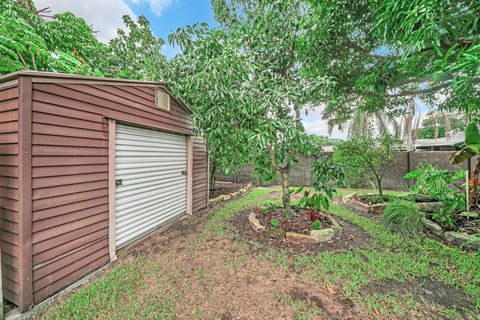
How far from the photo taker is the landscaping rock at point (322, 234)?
9.75 feet

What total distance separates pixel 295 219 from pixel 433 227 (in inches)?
90.7

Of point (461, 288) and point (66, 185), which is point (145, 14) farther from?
point (461, 288)

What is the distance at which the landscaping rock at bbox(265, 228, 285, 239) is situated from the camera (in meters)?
3.14

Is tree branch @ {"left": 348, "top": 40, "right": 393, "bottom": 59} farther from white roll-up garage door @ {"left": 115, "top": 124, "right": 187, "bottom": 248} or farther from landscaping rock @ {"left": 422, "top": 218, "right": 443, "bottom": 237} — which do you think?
white roll-up garage door @ {"left": 115, "top": 124, "right": 187, "bottom": 248}

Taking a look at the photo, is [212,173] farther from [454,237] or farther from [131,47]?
[454,237]

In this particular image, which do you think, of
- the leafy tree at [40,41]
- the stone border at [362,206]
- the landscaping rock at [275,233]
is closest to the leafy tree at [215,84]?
the landscaping rock at [275,233]

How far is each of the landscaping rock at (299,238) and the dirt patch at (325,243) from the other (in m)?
0.06

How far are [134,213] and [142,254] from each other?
64cm

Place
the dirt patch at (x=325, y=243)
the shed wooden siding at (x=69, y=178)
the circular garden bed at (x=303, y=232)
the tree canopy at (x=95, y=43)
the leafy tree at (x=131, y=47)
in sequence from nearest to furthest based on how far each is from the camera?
1. the shed wooden siding at (x=69, y=178)
2. the dirt patch at (x=325, y=243)
3. the circular garden bed at (x=303, y=232)
4. the tree canopy at (x=95, y=43)
5. the leafy tree at (x=131, y=47)

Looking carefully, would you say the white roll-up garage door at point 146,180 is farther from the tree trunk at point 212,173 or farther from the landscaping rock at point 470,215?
the landscaping rock at point 470,215

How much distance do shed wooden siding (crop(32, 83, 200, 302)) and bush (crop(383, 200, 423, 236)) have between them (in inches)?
185

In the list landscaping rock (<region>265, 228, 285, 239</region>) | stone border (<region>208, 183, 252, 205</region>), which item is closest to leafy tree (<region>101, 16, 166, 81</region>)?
stone border (<region>208, 183, 252, 205</region>)

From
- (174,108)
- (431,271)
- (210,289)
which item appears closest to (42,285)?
(210,289)

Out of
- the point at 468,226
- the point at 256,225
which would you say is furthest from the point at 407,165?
the point at 256,225
